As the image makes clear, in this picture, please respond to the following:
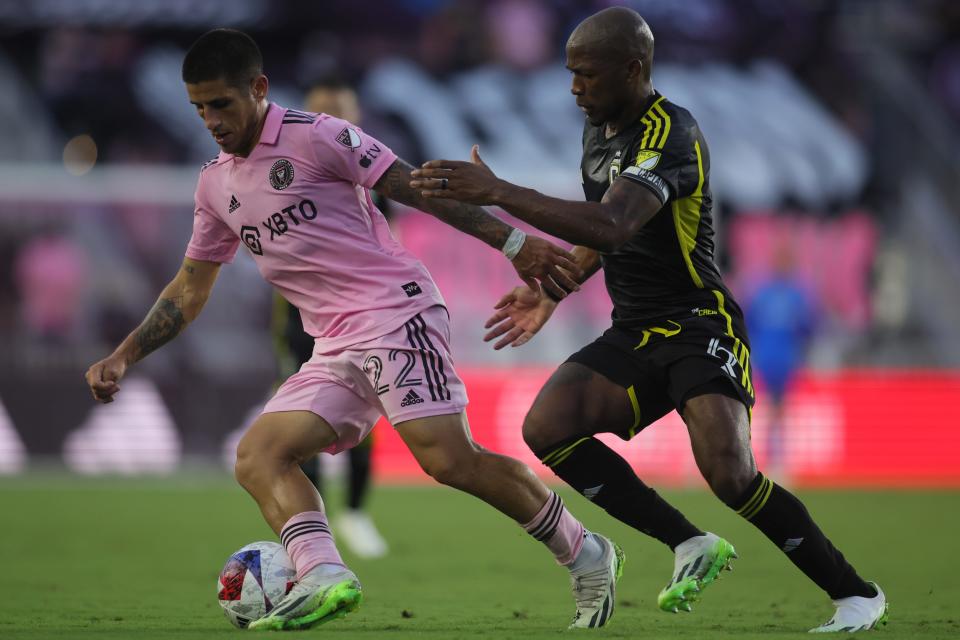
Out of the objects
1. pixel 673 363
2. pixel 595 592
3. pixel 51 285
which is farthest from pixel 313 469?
pixel 51 285

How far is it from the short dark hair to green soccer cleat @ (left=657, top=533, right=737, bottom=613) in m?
2.72

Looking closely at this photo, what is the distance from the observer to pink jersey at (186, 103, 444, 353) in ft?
19.2

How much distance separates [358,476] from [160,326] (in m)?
3.95

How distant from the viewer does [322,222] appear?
589cm

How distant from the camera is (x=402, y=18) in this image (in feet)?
81.8

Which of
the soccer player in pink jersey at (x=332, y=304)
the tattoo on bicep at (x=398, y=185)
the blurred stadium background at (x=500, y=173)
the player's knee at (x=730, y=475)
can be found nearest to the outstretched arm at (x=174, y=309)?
the soccer player in pink jersey at (x=332, y=304)

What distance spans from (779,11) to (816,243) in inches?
259

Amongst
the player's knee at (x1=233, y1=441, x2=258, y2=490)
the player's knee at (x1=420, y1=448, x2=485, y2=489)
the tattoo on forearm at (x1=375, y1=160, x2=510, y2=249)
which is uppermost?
the tattoo on forearm at (x1=375, y1=160, x2=510, y2=249)

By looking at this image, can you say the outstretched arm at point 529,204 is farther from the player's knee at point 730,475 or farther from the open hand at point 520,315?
the player's knee at point 730,475

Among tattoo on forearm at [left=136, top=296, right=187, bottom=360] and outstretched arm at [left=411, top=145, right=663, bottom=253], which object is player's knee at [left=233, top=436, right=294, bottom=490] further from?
outstretched arm at [left=411, top=145, right=663, bottom=253]

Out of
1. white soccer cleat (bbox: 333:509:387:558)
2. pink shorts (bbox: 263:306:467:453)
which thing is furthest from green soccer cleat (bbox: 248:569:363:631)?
white soccer cleat (bbox: 333:509:387:558)

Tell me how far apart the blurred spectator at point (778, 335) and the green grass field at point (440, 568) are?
Answer: 0.93 metres

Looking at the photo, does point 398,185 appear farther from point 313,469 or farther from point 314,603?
point 313,469

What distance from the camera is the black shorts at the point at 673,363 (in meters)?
6.07
